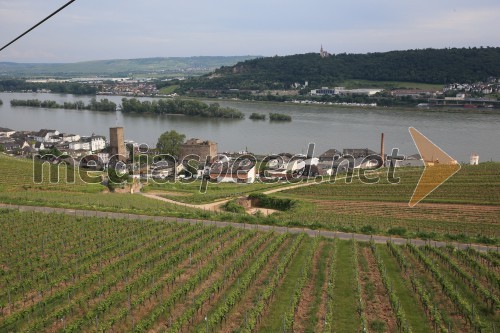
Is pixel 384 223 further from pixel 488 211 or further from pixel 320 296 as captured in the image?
pixel 320 296

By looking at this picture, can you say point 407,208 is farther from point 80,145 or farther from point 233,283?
point 80,145

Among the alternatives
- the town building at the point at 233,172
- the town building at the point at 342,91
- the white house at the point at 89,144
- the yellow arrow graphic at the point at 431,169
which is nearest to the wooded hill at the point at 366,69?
the town building at the point at 342,91

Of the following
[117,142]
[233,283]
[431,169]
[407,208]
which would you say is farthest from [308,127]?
[233,283]

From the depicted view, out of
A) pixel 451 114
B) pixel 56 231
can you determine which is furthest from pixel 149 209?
pixel 451 114

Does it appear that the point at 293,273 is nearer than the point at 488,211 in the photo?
Yes

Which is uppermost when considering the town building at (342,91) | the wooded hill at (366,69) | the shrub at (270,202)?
the wooded hill at (366,69)

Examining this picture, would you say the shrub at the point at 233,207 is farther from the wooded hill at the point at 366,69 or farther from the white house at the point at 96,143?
the wooded hill at the point at 366,69

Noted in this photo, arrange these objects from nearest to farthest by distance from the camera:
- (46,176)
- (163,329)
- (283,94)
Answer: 1. (163,329)
2. (46,176)
3. (283,94)
